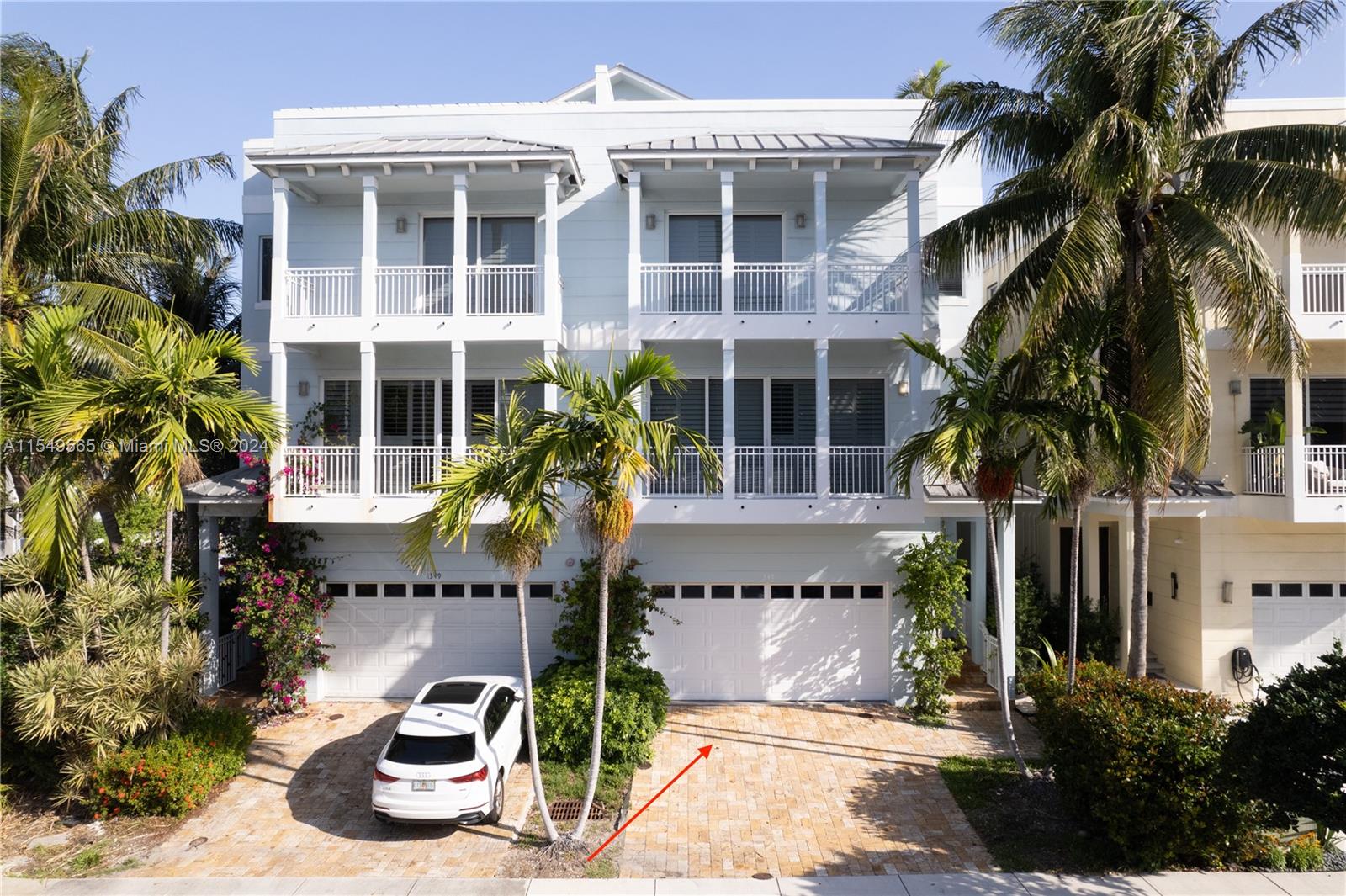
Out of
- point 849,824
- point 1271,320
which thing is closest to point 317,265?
point 849,824

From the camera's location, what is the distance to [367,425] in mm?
13523

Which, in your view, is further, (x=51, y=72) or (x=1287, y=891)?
(x=51, y=72)

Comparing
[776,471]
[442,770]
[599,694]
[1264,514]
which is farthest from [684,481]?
[1264,514]

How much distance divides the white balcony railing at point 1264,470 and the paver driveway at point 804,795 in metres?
6.10

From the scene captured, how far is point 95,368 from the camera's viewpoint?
12719 mm

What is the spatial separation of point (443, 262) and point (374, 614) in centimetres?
667

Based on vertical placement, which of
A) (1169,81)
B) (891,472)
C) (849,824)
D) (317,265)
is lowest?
(849,824)

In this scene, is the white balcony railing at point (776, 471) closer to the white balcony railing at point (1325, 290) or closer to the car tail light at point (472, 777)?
the car tail light at point (472, 777)

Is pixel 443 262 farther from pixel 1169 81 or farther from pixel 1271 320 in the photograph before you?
pixel 1271 320

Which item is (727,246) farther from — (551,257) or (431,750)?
(431,750)

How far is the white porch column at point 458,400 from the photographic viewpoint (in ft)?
43.5

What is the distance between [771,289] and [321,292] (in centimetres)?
818

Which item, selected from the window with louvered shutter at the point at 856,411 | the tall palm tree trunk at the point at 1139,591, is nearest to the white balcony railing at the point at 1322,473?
the tall palm tree trunk at the point at 1139,591

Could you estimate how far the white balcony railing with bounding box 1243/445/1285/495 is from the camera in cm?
1395
